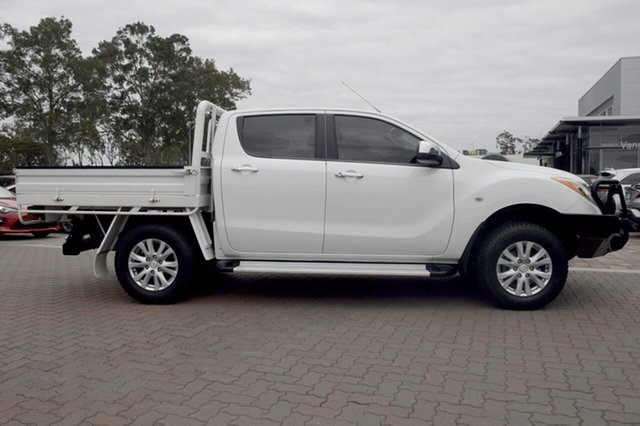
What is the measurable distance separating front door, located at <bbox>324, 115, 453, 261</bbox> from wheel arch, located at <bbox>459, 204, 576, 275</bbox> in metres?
0.30

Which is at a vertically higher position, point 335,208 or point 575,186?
point 575,186

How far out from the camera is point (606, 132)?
30.3 m

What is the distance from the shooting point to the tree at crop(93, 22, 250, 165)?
121ft

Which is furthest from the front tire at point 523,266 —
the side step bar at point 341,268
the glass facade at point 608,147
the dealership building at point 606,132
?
the glass facade at point 608,147

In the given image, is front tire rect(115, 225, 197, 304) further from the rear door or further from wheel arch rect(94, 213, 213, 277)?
the rear door

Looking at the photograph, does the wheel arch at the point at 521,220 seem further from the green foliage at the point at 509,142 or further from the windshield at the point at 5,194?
the green foliage at the point at 509,142

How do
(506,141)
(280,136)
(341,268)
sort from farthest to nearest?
(506,141) → (280,136) → (341,268)

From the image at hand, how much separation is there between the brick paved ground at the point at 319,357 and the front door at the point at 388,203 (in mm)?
680

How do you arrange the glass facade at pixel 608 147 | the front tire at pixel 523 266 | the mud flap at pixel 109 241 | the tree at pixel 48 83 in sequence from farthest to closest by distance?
1. the tree at pixel 48 83
2. the glass facade at pixel 608 147
3. the mud flap at pixel 109 241
4. the front tire at pixel 523 266

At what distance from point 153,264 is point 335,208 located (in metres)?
1.97

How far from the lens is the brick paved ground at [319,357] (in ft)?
12.2

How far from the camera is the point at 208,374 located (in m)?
4.33

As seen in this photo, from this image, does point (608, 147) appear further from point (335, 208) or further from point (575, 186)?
point (335, 208)

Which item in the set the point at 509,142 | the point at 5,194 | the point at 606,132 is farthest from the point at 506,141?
the point at 5,194
